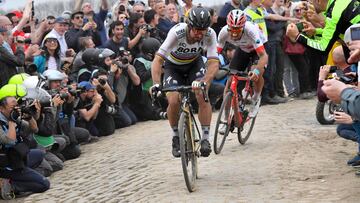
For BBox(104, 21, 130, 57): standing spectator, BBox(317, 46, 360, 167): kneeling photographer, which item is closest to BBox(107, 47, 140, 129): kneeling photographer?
BBox(104, 21, 130, 57): standing spectator

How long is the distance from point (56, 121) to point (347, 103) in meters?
7.96

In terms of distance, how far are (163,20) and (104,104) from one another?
3878 mm

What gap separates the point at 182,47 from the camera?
10367 millimetres

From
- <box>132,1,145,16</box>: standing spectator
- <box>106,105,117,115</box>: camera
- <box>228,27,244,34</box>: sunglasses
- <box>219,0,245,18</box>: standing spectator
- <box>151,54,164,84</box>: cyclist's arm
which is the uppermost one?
<box>132,1,145,16</box>: standing spectator

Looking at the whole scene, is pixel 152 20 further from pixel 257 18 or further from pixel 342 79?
pixel 342 79

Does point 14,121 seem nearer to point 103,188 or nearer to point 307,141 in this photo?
point 103,188

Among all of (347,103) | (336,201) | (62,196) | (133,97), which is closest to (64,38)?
(133,97)

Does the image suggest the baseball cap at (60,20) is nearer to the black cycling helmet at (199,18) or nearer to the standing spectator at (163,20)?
the standing spectator at (163,20)

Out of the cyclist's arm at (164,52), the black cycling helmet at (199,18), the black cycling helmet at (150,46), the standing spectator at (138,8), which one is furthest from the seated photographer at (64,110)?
the standing spectator at (138,8)

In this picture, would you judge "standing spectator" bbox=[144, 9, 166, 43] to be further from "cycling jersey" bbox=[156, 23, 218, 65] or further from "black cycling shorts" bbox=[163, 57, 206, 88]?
"cycling jersey" bbox=[156, 23, 218, 65]

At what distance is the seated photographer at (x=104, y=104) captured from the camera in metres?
14.4

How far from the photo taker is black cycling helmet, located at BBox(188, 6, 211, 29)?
9789 millimetres

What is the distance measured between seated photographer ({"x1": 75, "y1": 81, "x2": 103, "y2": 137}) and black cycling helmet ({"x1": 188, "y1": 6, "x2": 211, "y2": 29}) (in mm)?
4386

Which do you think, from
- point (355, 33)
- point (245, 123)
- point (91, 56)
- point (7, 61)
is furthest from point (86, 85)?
point (355, 33)
